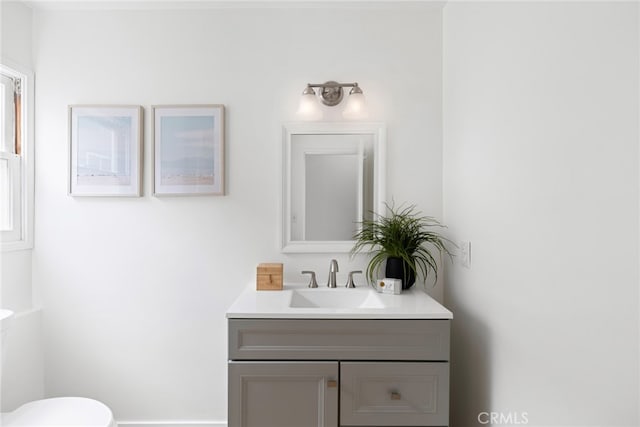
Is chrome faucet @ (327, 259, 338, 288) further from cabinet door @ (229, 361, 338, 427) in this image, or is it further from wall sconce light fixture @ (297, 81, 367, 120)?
wall sconce light fixture @ (297, 81, 367, 120)

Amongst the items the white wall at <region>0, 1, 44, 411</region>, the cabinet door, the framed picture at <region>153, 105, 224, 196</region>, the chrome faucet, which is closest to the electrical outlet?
the chrome faucet

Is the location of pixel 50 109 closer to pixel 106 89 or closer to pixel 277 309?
pixel 106 89

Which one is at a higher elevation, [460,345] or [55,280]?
[55,280]

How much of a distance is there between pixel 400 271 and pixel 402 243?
14 centimetres

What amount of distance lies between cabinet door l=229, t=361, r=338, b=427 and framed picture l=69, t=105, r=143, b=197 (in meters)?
1.20

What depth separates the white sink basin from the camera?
79.5 inches

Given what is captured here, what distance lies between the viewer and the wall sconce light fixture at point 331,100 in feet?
6.90

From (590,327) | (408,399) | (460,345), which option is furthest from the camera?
(460,345)

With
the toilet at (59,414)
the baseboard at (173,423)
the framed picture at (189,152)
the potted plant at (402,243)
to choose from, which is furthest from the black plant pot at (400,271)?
the toilet at (59,414)

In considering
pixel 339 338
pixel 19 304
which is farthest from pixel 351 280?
pixel 19 304

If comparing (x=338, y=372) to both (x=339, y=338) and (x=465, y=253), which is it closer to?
(x=339, y=338)

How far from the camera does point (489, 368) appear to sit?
1.64 m

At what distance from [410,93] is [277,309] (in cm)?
137

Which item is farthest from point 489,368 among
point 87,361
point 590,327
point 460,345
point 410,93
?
point 87,361
